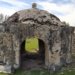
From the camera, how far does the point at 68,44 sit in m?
17.8

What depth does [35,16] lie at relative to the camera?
Result: 17797mm

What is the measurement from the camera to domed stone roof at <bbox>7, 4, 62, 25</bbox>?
57.8ft

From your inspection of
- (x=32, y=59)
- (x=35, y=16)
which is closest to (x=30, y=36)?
(x=35, y=16)

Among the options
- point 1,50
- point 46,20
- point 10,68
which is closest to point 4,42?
point 1,50

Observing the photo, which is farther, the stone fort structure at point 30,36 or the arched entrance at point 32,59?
the arched entrance at point 32,59

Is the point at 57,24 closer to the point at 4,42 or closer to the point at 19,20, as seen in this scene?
the point at 19,20

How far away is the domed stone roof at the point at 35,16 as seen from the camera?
693 inches

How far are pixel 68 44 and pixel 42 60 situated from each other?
215 centimetres

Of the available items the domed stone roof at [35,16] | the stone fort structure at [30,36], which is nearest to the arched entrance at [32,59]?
the stone fort structure at [30,36]

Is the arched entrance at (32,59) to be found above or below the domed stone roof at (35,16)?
below

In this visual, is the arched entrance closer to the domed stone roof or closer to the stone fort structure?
the stone fort structure

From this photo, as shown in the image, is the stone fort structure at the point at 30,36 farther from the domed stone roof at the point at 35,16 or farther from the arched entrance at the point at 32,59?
the arched entrance at the point at 32,59

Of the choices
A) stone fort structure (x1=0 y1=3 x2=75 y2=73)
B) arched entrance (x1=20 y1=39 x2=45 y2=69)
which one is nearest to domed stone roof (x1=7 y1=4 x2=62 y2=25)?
stone fort structure (x1=0 y1=3 x2=75 y2=73)

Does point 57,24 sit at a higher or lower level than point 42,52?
higher
